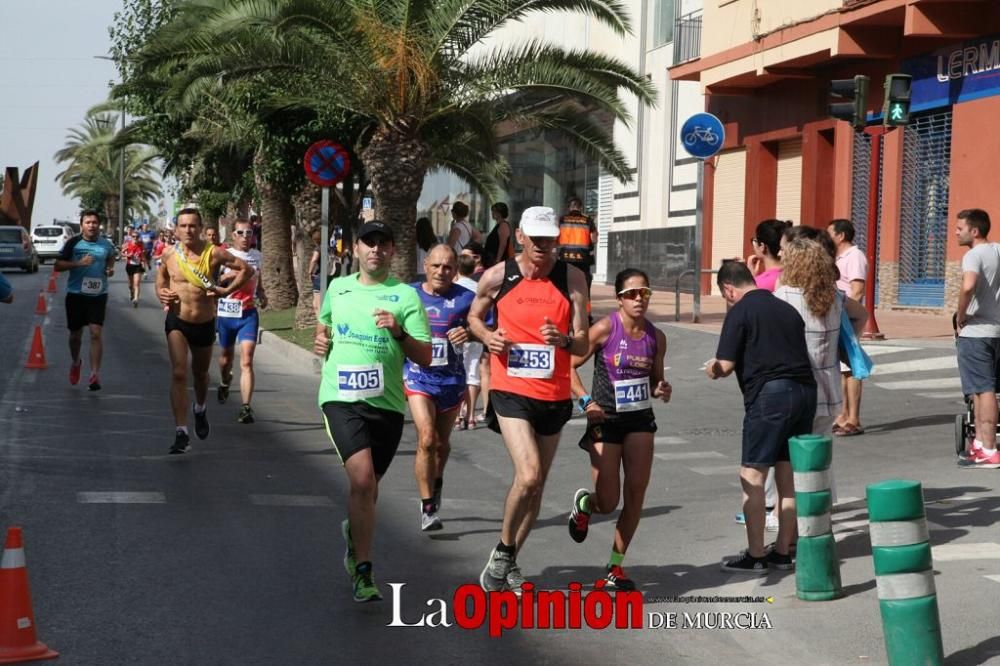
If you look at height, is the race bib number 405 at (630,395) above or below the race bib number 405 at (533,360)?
below

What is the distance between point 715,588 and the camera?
296 inches

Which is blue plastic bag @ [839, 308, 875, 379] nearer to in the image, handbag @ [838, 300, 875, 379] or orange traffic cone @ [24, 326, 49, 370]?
handbag @ [838, 300, 875, 379]

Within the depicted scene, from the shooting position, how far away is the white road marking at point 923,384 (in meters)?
15.6

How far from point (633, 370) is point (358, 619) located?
1.94 meters

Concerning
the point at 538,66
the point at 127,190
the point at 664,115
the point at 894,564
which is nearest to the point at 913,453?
the point at 894,564

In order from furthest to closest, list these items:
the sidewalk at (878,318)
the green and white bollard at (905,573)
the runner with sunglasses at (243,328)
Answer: the sidewalk at (878,318)
the runner with sunglasses at (243,328)
the green and white bollard at (905,573)

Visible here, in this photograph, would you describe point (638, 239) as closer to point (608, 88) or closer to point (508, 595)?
point (608, 88)

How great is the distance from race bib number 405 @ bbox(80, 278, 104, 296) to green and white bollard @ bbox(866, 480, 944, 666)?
1272cm

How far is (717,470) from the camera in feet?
38.6

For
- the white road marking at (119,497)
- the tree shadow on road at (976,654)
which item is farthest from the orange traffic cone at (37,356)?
the tree shadow on road at (976,654)

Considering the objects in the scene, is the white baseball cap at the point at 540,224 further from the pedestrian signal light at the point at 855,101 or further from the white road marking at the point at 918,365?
the pedestrian signal light at the point at 855,101

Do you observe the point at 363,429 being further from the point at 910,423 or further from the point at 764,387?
the point at 910,423

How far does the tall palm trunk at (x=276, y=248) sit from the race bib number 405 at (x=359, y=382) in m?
22.8

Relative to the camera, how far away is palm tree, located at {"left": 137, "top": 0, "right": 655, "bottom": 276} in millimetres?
20062
